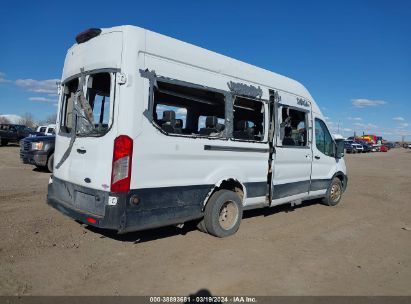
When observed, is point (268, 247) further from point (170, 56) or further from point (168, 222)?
point (170, 56)

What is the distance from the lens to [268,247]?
5836 mm

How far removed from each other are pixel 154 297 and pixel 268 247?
2.41 meters

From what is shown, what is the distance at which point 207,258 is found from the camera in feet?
17.0

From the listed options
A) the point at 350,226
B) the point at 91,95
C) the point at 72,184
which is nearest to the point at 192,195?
the point at 72,184

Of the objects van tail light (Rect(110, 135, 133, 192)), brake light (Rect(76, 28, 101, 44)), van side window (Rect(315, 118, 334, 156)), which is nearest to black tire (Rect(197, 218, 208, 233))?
van tail light (Rect(110, 135, 133, 192))

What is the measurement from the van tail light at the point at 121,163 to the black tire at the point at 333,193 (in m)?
6.21

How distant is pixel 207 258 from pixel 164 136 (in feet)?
5.89

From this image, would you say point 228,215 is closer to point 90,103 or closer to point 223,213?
point 223,213

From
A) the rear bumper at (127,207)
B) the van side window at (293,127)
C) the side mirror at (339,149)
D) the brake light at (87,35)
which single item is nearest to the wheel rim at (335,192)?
the side mirror at (339,149)

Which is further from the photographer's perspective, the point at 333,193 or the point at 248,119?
the point at 333,193

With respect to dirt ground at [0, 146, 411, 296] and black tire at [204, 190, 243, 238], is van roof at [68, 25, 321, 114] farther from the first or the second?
dirt ground at [0, 146, 411, 296]

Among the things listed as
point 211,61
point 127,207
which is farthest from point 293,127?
point 127,207

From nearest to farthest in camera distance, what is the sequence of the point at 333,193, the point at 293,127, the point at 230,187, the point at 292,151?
the point at 230,187
the point at 292,151
the point at 293,127
the point at 333,193

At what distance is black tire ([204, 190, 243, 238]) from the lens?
590 centimetres
